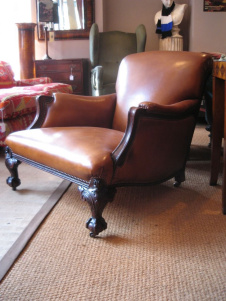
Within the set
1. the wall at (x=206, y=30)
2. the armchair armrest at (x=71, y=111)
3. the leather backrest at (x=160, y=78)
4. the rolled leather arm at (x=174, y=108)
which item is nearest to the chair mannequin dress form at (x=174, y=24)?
the wall at (x=206, y=30)

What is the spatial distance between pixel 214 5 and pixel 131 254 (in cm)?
400

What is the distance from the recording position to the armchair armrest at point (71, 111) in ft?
7.25

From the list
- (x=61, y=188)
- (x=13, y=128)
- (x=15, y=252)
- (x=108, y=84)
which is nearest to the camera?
(x=15, y=252)

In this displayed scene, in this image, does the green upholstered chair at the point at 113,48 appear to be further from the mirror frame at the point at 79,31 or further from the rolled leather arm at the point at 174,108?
the rolled leather arm at the point at 174,108

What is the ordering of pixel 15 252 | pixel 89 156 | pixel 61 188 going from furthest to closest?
pixel 61 188 < pixel 89 156 < pixel 15 252

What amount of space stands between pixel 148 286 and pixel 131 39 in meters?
3.78

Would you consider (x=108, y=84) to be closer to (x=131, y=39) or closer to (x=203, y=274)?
(x=131, y=39)

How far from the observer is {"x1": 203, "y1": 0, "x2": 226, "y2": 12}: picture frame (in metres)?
4.54

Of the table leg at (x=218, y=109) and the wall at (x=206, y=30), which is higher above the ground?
the wall at (x=206, y=30)

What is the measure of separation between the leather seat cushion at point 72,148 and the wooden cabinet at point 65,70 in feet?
8.50

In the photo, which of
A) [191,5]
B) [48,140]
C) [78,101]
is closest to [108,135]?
[48,140]

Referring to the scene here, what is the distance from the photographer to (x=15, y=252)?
147cm

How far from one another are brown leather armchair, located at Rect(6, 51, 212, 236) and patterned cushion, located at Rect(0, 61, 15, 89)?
1.81 m

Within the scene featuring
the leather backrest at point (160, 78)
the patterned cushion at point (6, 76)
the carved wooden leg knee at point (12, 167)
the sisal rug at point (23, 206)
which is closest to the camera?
the sisal rug at point (23, 206)
